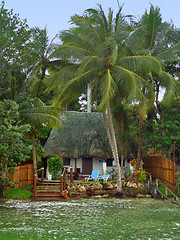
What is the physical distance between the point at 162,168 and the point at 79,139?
23.5 ft

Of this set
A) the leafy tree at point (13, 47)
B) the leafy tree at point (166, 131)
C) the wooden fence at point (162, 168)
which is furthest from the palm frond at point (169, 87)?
the leafy tree at point (13, 47)

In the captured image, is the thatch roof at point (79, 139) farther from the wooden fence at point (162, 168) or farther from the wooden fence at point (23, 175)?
the wooden fence at point (162, 168)

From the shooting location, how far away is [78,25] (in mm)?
18328

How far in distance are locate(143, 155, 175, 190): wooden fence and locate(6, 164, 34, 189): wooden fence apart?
8716mm

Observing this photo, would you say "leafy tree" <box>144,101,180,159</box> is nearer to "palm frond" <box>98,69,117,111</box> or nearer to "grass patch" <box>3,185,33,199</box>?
"palm frond" <box>98,69,117,111</box>

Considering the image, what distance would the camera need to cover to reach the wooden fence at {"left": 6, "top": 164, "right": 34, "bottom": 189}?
19.1 meters

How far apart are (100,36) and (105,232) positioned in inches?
470

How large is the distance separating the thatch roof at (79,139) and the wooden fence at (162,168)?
360cm

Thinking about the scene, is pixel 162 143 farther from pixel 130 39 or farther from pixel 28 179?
pixel 28 179

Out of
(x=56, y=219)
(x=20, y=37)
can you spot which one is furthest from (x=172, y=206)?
(x=20, y=37)

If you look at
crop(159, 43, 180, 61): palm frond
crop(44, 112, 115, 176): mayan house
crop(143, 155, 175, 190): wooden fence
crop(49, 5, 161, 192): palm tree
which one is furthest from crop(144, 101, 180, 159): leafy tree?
crop(49, 5, 161, 192): palm tree

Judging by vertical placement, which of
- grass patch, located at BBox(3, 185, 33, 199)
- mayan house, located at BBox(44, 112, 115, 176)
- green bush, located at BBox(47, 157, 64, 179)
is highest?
mayan house, located at BBox(44, 112, 115, 176)

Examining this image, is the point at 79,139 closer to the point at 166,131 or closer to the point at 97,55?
the point at 166,131

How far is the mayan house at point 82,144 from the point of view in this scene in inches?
955
